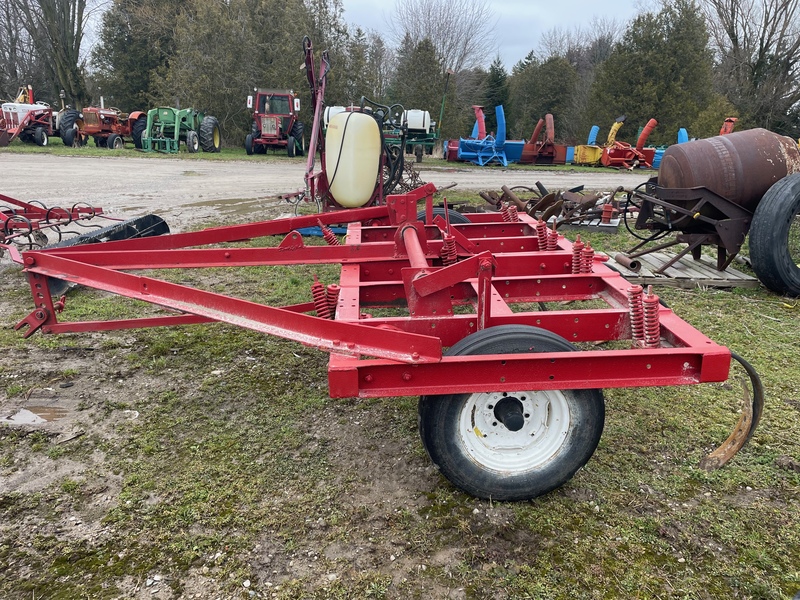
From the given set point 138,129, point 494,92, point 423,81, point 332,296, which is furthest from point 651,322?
point 494,92

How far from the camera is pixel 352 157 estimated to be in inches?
293

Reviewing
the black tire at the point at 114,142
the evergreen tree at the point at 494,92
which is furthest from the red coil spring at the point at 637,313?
the evergreen tree at the point at 494,92

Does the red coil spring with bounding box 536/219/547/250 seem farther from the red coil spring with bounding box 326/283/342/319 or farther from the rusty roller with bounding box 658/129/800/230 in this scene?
the rusty roller with bounding box 658/129/800/230

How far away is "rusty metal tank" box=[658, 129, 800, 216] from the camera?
5.25 m

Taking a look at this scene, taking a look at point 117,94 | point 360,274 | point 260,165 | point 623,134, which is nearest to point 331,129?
point 360,274

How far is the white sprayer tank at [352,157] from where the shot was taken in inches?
288

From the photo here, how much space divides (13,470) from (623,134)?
86.1 ft

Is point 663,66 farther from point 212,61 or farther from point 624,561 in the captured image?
point 624,561

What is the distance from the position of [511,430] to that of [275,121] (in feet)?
68.8

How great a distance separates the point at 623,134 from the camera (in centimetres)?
2481

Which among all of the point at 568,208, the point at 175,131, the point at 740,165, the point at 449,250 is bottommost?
the point at 449,250

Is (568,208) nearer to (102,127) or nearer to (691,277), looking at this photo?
(691,277)

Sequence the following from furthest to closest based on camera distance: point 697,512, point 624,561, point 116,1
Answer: point 116,1 → point 697,512 → point 624,561

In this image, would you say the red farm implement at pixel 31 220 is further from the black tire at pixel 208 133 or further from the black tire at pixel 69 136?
the black tire at pixel 69 136
